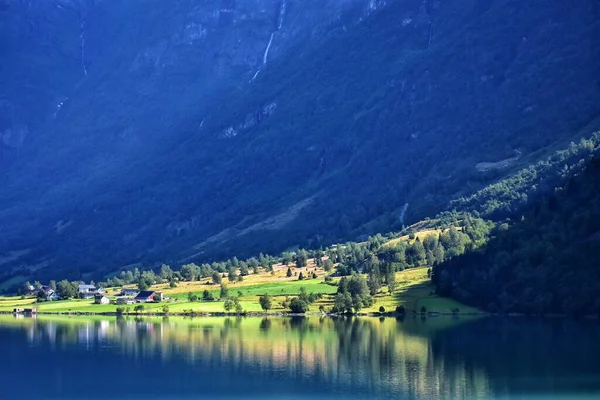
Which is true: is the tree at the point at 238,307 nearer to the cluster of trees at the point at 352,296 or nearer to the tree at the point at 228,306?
the tree at the point at 228,306

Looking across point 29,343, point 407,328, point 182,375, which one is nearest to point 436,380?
point 182,375

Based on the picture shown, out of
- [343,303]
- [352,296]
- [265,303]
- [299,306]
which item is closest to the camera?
[343,303]

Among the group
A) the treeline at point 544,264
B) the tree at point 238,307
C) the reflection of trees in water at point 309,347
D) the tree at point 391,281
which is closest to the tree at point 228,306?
the tree at point 238,307

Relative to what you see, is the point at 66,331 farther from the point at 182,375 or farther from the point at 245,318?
the point at 182,375

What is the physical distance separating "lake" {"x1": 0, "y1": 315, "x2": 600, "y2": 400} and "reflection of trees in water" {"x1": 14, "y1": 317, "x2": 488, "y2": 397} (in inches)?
6.0

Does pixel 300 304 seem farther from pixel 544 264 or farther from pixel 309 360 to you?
Answer: pixel 309 360

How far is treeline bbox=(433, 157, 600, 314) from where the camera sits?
15912 cm

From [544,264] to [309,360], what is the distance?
70.3 m

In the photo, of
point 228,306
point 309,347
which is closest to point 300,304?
point 228,306

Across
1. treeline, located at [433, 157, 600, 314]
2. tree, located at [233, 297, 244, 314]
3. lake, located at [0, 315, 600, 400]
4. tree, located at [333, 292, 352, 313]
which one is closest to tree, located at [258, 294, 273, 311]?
tree, located at [233, 297, 244, 314]

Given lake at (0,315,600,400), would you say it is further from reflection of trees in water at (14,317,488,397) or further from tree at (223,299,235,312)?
tree at (223,299,235,312)

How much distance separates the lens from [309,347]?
120m

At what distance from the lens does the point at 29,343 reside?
130125mm

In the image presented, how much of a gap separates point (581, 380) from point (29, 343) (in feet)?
236
